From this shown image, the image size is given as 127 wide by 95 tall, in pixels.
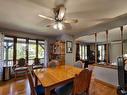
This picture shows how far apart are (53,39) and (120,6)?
15.2 feet

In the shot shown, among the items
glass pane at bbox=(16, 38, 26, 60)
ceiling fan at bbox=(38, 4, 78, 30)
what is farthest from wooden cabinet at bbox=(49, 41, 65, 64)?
ceiling fan at bbox=(38, 4, 78, 30)

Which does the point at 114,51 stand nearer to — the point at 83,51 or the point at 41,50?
the point at 83,51

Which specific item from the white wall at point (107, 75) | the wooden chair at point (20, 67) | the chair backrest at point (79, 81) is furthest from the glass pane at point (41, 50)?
the chair backrest at point (79, 81)

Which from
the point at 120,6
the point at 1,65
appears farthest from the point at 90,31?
the point at 1,65

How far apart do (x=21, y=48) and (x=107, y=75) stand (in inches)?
170

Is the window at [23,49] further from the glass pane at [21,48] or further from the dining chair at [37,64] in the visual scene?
the dining chair at [37,64]

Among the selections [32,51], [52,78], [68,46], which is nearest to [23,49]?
[32,51]

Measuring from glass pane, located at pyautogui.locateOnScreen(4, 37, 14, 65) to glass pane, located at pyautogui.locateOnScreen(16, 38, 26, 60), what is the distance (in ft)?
0.97

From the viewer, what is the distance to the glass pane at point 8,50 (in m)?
4.80

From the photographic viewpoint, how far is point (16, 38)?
5.09m

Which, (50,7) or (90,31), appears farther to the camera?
(90,31)

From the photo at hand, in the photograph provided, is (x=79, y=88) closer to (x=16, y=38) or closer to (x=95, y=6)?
(x=95, y=6)

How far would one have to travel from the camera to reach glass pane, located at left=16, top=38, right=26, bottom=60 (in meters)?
5.18

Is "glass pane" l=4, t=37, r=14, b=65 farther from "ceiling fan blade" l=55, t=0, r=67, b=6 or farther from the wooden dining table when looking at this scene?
"ceiling fan blade" l=55, t=0, r=67, b=6
